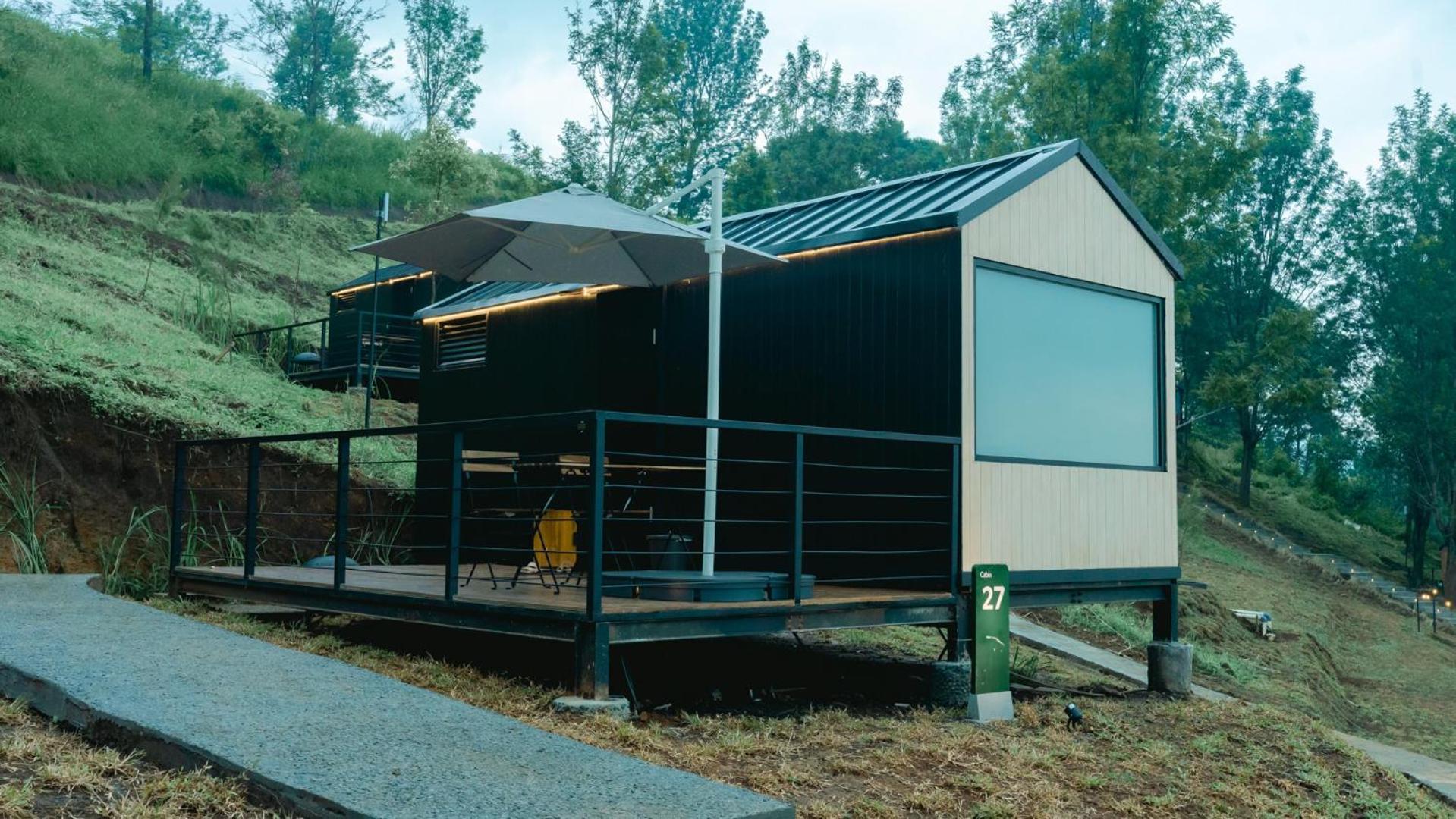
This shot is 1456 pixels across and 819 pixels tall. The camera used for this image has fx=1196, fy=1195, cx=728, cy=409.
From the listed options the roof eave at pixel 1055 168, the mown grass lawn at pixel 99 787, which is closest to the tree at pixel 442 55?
the roof eave at pixel 1055 168

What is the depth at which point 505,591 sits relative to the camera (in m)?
6.58

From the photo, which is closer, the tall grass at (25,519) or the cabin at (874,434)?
the cabin at (874,434)

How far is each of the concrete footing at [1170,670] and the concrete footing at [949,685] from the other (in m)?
2.17

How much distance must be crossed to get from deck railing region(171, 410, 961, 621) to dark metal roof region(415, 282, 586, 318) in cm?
116

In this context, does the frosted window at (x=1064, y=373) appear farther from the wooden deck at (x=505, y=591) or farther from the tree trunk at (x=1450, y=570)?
the tree trunk at (x=1450, y=570)

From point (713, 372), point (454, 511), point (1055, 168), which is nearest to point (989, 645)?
point (713, 372)

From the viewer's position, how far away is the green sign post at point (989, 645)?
20.6ft

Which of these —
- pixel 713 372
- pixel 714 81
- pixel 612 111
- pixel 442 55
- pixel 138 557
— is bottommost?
pixel 138 557

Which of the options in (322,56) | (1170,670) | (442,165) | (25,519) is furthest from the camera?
(322,56)

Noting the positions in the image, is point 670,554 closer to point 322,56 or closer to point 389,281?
point 389,281

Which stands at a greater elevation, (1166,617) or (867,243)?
(867,243)

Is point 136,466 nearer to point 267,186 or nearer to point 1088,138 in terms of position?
point 1088,138

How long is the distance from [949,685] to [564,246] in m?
3.64

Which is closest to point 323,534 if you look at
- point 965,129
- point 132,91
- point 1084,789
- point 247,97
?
point 1084,789
